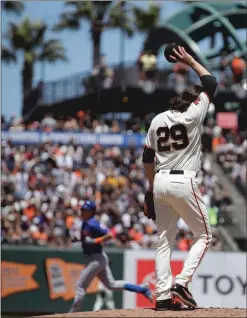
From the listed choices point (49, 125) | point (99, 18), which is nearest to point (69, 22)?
point (99, 18)

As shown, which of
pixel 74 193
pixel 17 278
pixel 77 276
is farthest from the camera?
pixel 74 193

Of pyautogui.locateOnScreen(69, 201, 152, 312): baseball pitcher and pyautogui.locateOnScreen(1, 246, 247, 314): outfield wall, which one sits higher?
pyautogui.locateOnScreen(69, 201, 152, 312): baseball pitcher

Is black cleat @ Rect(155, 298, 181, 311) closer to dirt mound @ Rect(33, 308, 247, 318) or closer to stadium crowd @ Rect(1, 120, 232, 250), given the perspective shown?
dirt mound @ Rect(33, 308, 247, 318)

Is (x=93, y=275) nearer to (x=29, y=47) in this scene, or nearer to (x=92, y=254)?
(x=92, y=254)

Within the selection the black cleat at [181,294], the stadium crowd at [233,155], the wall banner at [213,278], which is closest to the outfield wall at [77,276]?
the wall banner at [213,278]

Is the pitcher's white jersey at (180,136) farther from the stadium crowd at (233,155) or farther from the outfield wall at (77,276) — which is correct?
the stadium crowd at (233,155)

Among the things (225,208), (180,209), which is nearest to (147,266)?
(225,208)

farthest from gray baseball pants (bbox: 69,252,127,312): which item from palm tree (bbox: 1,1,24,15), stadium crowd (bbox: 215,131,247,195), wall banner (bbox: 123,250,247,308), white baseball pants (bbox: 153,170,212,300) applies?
palm tree (bbox: 1,1,24,15)
